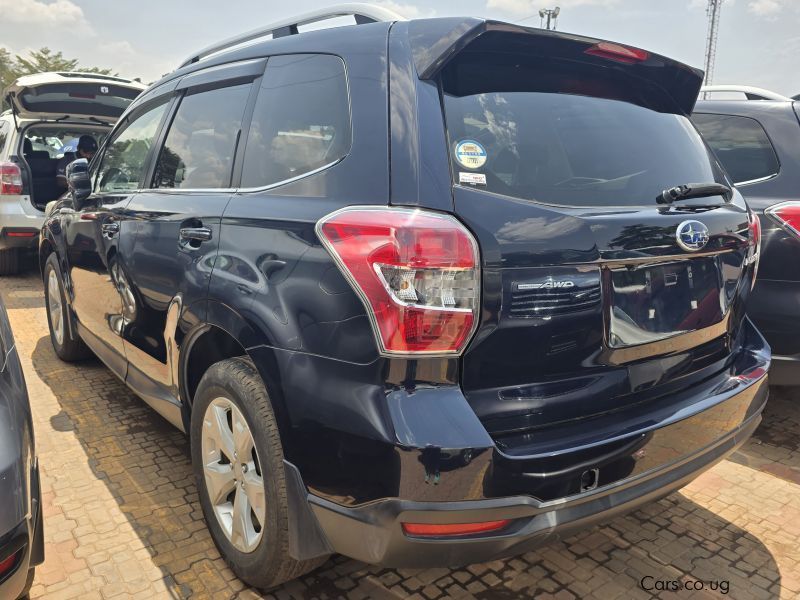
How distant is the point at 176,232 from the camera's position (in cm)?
253

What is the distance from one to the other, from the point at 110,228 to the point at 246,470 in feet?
5.63

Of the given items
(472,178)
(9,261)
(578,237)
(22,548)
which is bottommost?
(9,261)

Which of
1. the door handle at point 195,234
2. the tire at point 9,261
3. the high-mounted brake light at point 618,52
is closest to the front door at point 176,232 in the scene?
the door handle at point 195,234

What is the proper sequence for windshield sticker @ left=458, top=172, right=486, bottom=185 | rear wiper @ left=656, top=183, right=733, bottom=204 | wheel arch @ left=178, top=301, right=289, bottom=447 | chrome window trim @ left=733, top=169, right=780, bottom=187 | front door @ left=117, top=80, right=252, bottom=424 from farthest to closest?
chrome window trim @ left=733, top=169, right=780, bottom=187 → front door @ left=117, top=80, right=252, bottom=424 → rear wiper @ left=656, top=183, right=733, bottom=204 → wheel arch @ left=178, top=301, right=289, bottom=447 → windshield sticker @ left=458, top=172, right=486, bottom=185

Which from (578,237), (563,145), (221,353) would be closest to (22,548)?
(221,353)

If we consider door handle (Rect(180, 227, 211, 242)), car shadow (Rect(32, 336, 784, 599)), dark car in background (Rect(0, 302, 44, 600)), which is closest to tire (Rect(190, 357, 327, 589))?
car shadow (Rect(32, 336, 784, 599))

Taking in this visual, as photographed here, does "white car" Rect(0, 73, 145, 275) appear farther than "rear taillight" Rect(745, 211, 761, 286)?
Yes

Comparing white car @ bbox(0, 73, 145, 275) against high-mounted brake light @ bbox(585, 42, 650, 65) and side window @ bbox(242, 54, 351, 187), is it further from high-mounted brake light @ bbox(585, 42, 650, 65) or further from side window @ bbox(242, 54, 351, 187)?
high-mounted brake light @ bbox(585, 42, 650, 65)

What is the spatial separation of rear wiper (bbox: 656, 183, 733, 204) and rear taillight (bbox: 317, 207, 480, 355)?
32.5 inches

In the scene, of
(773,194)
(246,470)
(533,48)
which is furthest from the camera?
(773,194)

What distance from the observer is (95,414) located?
3.63 metres

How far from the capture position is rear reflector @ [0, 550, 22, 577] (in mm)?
1632

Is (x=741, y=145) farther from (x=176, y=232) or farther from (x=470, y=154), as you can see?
(x=176, y=232)

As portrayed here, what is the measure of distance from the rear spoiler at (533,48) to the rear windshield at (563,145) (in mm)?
71
